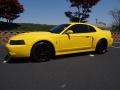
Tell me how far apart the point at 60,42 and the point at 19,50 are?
154 centimetres

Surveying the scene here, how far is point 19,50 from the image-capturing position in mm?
8867

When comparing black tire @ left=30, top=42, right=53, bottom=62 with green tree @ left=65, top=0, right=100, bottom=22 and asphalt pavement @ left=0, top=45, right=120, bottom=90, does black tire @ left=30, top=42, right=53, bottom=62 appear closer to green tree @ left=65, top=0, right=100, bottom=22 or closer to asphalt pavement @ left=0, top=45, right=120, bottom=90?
asphalt pavement @ left=0, top=45, right=120, bottom=90

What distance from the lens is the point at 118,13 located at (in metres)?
57.3

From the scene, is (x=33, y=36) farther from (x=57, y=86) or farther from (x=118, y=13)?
(x=118, y=13)

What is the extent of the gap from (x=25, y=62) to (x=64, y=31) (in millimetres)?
1813

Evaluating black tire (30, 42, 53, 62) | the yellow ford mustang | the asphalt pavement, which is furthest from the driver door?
black tire (30, 42, 53, 62)

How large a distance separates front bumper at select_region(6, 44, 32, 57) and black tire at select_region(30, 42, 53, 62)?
206 millimetres

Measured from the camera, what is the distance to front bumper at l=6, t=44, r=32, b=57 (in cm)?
887

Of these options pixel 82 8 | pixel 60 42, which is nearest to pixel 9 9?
pixel 82 8

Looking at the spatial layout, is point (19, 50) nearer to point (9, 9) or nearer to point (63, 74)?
point (63, 74)

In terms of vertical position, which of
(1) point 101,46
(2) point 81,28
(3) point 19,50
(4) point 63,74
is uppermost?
(2) point 81,28

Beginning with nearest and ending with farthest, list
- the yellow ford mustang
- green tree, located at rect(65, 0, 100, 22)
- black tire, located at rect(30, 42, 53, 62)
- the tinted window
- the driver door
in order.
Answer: the yellow ford mustang < black tire, located at rect(30, 42, 53, 62) < the driver door < the tinted window < green tree, located at rect(65, 0, 100, 22)

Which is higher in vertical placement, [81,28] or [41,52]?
[81,28]

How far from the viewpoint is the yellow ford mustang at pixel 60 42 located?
8.97m
